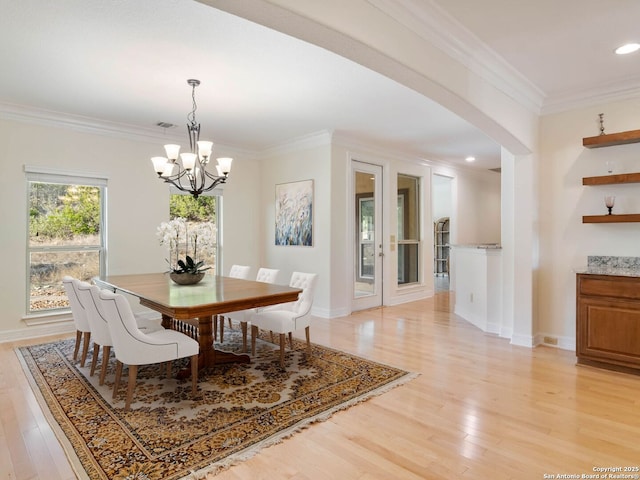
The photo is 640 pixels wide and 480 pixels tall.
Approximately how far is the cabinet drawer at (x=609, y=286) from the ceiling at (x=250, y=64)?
6.05 ft

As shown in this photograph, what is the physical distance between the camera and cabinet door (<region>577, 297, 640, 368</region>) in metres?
3.27

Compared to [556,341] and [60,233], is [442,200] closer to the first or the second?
[556,341]

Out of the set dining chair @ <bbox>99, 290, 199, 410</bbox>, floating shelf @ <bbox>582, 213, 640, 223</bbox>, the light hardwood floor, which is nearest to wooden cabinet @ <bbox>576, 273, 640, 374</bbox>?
the light hardwood floor

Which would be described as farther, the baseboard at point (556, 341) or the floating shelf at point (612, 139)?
the baseboard at point (556, 341)

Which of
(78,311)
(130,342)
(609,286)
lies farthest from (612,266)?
(78,311)

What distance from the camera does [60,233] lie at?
4891 millimetres

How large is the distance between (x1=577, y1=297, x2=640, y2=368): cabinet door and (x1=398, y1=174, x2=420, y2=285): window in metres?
3.51

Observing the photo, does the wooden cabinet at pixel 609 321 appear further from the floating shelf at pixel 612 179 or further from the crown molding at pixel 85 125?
the crown molding at pixel 85 125

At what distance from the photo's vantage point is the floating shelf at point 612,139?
3.55 m

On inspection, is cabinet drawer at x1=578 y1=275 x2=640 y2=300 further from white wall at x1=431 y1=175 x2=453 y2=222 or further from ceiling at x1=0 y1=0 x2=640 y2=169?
white wall at x1=431 y1=175 x2=453 y2=222

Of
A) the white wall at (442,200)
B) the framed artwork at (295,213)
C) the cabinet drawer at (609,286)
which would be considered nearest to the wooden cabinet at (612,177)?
the cabinet drawer at (609,286)

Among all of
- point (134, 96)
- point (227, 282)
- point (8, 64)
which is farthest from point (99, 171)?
point (227, 282)

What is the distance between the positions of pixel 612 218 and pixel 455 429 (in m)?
2.70

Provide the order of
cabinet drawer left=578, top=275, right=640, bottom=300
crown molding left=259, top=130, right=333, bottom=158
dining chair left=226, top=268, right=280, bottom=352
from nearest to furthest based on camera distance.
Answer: cabinet drawer left=578, top=275, right=640, bottom=300, dining chair left=226, top=268, right=280, bottom=352, crown molding left=259, top=130, right=333, bottom=158
